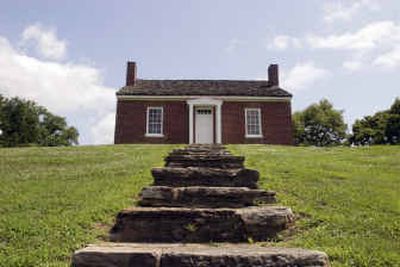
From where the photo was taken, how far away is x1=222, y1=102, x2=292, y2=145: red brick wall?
23.2m

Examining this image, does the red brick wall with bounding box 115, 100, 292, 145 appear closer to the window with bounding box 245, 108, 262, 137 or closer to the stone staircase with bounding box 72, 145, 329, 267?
the window with bounding box 245, 108, 262, 137

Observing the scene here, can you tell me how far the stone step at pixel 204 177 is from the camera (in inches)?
293

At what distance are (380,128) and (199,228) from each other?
45.0m

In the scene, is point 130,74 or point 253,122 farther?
point 130,74

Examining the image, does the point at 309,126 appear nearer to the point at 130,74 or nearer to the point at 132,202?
the point at 130,74

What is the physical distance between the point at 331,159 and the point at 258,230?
724 centimetres

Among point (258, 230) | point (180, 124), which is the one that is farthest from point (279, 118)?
point (258, 230)

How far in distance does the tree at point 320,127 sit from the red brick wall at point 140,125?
103 ft

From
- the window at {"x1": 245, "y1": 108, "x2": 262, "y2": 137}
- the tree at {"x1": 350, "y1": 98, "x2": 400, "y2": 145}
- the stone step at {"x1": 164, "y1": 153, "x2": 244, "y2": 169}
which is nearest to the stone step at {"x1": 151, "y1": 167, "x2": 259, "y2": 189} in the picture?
the stone step at {"x1": 164, "y1": 153, "x2": 244, "y2": 169}

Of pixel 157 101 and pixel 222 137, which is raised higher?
pixel 157 101

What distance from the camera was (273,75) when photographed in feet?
83.5

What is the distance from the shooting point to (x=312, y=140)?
51.7 metres

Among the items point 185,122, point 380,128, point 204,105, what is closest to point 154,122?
point 185,122

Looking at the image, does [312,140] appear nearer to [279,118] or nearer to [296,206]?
[279,118]
